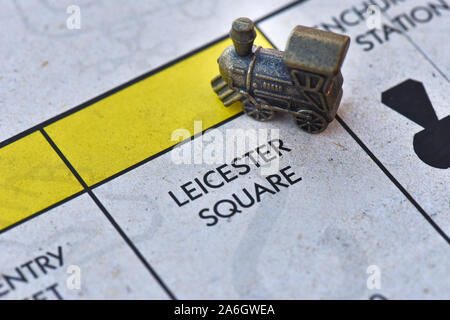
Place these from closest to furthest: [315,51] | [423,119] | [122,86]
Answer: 1. [315,51]
2. [423,119]
3. [122,86]

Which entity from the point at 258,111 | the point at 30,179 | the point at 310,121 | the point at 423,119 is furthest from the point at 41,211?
the point at 423,119

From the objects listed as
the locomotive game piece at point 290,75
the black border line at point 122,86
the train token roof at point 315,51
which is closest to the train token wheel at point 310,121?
the locomotive game piece at point 290,75

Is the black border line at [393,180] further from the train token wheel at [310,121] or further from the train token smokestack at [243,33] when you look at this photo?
the train token smokestack at [243,33]

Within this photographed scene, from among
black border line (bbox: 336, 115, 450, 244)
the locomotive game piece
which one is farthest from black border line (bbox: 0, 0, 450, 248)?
the locomotive game piece

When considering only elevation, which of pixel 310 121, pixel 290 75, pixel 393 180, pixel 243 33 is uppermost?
pixel 243 33

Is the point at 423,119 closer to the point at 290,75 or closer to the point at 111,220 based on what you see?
the point at 290,75

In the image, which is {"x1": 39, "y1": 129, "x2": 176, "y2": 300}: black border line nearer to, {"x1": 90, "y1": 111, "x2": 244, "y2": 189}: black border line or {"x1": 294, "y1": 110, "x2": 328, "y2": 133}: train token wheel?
{"x1": 90, "y1": 111, "x2": 244, "y2": 189}: black border line

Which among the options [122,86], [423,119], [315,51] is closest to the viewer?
[315,51]
